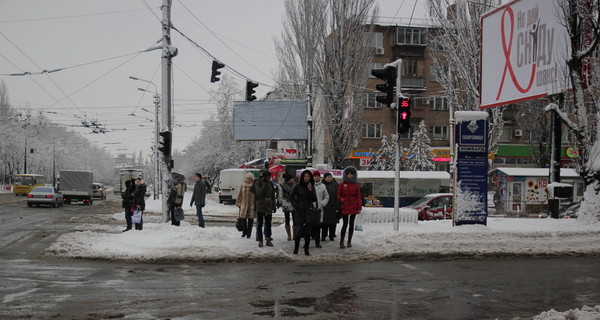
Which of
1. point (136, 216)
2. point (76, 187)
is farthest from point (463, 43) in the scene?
point (76, 187)

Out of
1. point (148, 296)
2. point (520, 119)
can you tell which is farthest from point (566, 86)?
point (520, 119)

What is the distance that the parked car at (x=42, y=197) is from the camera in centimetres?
3554

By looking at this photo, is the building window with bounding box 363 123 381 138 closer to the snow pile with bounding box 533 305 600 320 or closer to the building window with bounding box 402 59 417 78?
the building window with bounding box 402 59 417 78

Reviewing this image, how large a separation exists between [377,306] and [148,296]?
3065 mm

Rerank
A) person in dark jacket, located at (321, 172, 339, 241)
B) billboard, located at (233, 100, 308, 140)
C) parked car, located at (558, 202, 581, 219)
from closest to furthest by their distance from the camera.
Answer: person in dark jacket, located at (321, 172, 339, 241)
parked car, located at (558, 202, 581, 219)
billboard, located at (233, 100, 308, 140)

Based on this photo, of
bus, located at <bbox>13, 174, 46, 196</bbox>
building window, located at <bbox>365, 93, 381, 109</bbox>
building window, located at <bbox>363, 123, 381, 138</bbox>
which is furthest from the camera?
bus, located at <bbox>13, 174, 46, 196</bbox>

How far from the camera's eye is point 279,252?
11.4 metres

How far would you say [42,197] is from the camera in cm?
3591

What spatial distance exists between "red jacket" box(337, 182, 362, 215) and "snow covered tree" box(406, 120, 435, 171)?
3832 centimetres

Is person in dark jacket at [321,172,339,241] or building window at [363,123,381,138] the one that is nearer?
person in dark jacket at [321,172,339,241]

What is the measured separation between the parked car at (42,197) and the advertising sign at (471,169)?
94.9 ft

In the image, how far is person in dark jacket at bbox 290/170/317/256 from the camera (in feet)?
37.9

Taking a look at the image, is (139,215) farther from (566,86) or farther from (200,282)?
(566,86)

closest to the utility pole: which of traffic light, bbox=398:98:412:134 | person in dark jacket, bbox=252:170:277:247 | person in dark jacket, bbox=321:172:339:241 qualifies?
person in dark jacket, bbox=252:170:277:247
